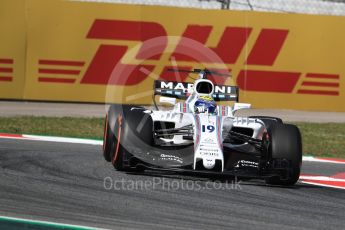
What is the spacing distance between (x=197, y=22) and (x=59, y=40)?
2699 mm

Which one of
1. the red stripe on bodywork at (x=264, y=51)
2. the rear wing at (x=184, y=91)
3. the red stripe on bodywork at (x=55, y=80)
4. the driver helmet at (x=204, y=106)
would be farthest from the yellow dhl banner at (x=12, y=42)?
the driver helmet at (x=204, y=106)

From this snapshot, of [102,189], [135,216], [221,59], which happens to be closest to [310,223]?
[135,216]

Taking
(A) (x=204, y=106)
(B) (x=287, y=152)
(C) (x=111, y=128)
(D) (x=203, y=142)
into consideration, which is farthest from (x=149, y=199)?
(A) (x=204, y=106)

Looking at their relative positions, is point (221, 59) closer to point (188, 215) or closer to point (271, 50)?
point (271, 50)

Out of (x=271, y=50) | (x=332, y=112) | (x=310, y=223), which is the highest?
(x=271, y=50)

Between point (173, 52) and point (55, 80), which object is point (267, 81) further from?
point (55, 80)

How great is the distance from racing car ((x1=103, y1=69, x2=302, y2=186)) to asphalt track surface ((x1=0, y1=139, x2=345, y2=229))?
18 cm

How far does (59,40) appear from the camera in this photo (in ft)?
55.3

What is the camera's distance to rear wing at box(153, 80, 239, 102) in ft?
37.8

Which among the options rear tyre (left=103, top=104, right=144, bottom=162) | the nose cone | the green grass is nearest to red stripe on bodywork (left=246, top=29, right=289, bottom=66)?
the green grass

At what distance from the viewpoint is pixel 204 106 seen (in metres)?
10.7

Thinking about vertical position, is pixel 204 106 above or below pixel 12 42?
below

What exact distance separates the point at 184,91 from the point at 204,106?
0.90m

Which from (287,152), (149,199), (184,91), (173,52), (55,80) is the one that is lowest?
(149,199)
